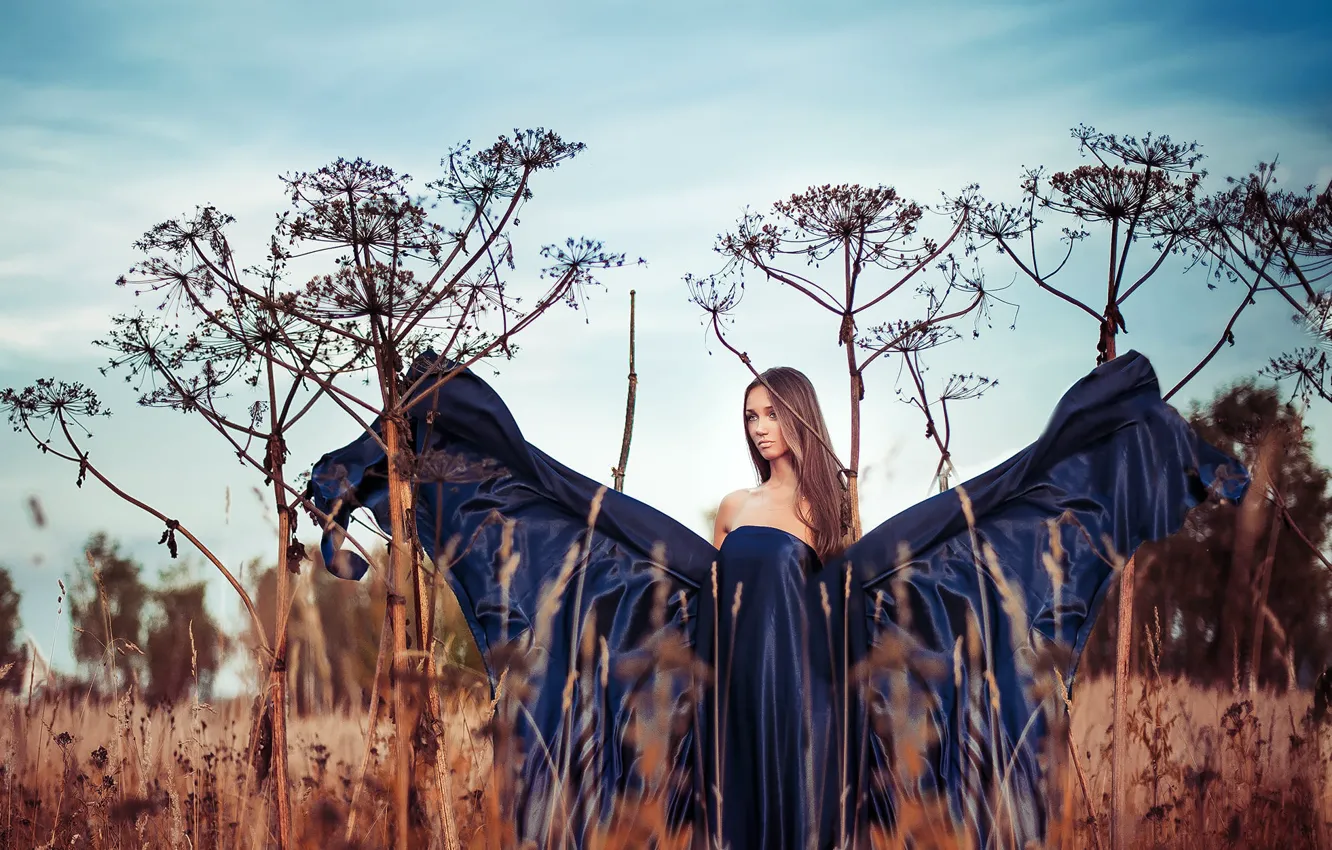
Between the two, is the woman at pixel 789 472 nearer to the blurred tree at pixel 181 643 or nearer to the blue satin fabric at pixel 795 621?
the blue satin fabric at pixel 795 621

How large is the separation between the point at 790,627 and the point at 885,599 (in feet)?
1.30

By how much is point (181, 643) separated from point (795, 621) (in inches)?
116

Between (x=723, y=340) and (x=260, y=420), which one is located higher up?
(x=723, y=340)

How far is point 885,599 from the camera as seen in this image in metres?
4.65

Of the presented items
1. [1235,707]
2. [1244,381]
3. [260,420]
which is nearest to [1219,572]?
[1244,381]

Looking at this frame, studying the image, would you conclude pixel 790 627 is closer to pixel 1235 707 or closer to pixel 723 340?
pixel 723 340

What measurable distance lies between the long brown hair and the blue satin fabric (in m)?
0.24

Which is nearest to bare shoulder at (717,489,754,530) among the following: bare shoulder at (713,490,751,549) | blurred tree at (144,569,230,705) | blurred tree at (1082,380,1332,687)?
bare shoulder at (713,490,751,549)

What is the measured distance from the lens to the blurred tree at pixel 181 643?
14.2ft

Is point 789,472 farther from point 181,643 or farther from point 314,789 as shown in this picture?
point 181,643

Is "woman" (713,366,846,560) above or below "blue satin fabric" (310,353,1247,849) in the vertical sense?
above

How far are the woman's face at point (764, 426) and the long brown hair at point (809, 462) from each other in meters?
0.02

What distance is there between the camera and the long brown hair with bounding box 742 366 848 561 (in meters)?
4.97

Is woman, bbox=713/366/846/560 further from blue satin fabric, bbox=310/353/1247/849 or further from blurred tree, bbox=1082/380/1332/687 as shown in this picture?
blurred tree, bbox=1082/380/1332/687
